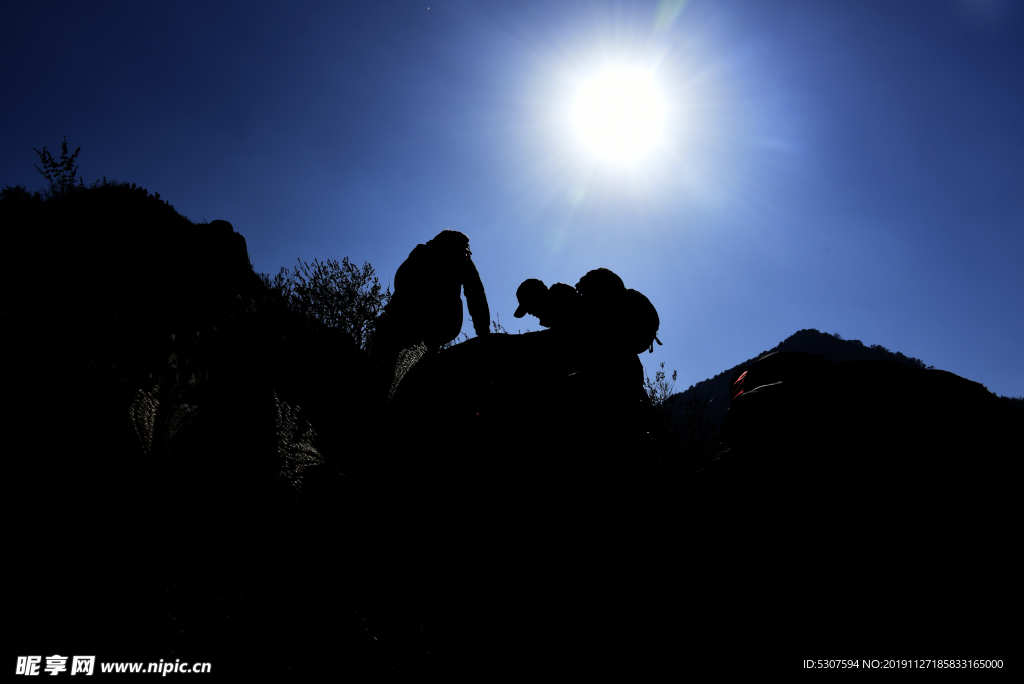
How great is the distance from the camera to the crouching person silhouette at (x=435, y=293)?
539 centimetres

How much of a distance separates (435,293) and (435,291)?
0.03 metres

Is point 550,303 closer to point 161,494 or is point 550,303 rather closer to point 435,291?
point 435,291

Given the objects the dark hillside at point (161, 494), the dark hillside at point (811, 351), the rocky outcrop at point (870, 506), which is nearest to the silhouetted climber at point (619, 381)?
the rocky outcrop at point (870, 506)

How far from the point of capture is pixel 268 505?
3123 millimetres

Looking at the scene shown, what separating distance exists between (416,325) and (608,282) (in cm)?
273

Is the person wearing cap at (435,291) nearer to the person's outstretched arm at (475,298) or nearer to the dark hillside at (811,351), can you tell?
the person's outstretched arm at (475,298)

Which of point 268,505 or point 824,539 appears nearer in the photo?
point 824,539

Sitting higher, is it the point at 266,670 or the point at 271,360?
the point at 271,360

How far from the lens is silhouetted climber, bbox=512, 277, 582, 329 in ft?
16.0

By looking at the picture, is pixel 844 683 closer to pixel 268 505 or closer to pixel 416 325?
pixel 268 505

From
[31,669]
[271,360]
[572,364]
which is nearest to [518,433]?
[572,364]

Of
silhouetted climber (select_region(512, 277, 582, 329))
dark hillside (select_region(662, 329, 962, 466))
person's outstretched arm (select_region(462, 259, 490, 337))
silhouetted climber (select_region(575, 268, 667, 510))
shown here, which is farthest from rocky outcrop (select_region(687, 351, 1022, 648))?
dark hillside (select_region(662, 329, 962, 466))

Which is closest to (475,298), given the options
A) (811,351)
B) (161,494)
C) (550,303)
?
(550,303)

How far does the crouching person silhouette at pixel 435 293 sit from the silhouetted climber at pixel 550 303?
603 millimetres
